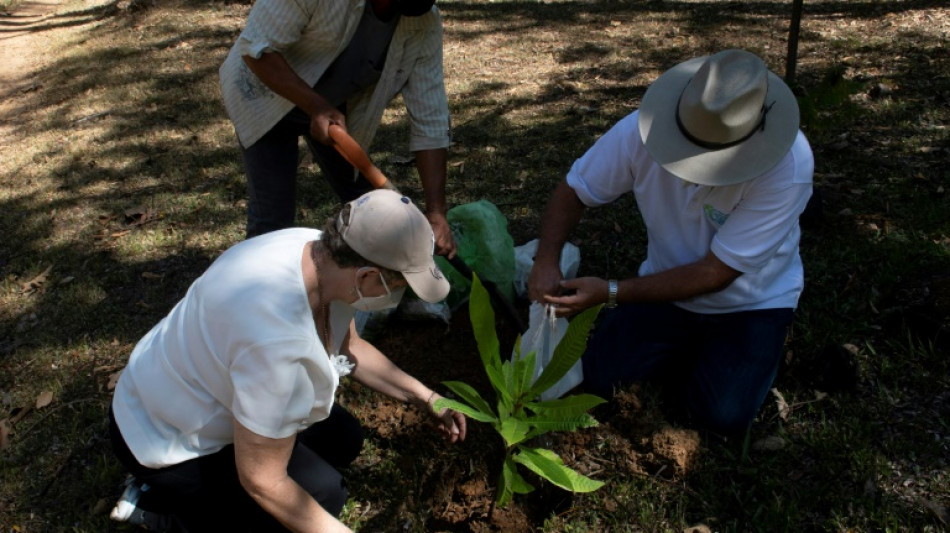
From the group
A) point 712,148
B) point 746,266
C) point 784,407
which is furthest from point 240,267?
point 784,407

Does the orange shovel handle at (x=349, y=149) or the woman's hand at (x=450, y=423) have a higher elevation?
the orange shovel handle at (x=349, y=149)

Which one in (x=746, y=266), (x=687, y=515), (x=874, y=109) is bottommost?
(x=687, y=515)

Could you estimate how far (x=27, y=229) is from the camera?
14.3ft

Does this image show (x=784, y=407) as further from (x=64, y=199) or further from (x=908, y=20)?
(x=908, y=20)

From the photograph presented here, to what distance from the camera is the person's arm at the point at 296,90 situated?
2.58 m

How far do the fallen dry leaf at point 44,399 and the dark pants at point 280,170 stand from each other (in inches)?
41.3

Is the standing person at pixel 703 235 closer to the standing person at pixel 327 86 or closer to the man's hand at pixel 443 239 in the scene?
the man's hand at pixel 443 239

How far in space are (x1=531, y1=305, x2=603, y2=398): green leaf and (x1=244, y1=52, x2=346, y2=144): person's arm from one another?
1.09m

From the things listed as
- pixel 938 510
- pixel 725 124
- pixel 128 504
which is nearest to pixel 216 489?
pixel 128 504

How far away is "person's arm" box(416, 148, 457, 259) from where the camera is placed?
2754mm

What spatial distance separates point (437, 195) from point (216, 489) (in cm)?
134

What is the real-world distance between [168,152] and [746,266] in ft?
13.4

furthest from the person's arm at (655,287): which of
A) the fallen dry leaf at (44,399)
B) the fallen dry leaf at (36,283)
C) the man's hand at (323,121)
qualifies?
the fallen dry leaf at (36,283)

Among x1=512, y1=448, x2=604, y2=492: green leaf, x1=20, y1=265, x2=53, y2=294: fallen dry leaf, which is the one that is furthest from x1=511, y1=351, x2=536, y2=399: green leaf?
x1=20, y1=265, x2=53, y2=294: fallen dry leaf
